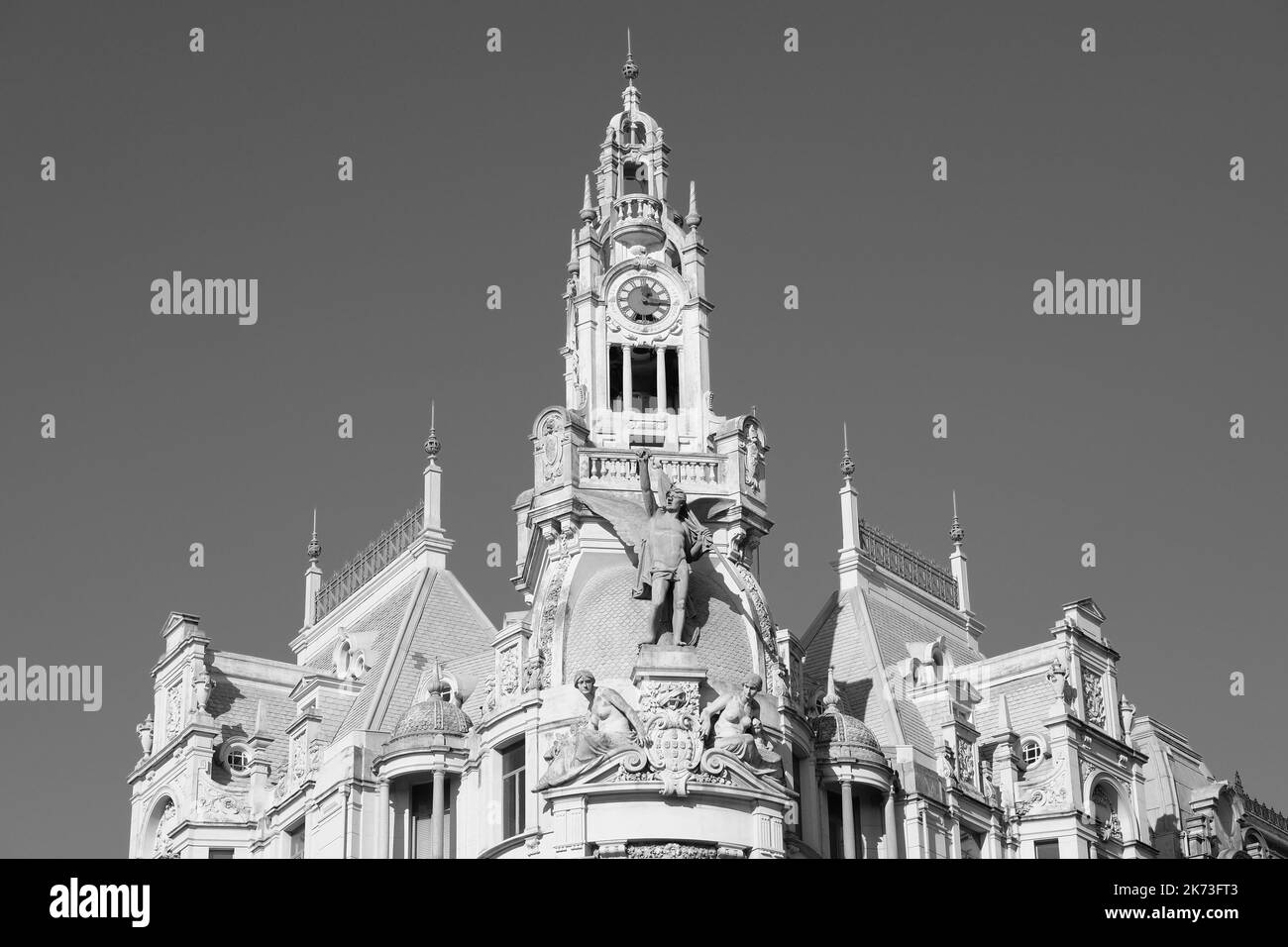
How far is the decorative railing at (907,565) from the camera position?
90.6 meters

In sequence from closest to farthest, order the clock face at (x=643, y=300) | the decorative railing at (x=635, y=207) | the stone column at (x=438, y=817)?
1. the stone column at (x=438, y=817)
2. the clock face at (x=643, y=300)
3. the decorative railing at (x=635, y=207)

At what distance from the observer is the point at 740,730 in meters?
68.3

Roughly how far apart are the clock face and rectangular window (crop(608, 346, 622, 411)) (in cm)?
123

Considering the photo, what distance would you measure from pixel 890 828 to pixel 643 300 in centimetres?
1932

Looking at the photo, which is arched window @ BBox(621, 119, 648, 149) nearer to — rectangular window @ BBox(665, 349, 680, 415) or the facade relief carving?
rectangular window @ BBox(665, 349, 680, 415)

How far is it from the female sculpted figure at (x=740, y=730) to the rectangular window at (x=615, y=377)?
50.7 feet

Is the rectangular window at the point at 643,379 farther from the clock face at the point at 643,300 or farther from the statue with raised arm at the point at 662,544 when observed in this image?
the statue with raised arm at the point at 662,544

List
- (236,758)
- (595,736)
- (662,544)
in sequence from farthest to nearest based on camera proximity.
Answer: (236,758), (662,544), (595,736)

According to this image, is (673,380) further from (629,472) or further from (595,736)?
(595,736)

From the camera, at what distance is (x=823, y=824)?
75.2 metres

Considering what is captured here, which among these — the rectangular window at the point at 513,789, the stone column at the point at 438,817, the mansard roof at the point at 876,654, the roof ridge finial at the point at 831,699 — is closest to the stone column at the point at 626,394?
the roof ridge finial at the point at 831,699

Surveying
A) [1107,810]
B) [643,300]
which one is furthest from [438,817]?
[1107,810]

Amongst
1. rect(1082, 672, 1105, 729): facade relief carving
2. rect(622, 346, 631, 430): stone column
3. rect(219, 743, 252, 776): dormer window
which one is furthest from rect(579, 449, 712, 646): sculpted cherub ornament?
Answer: rect(219, 743, 252, 776): dormer window
